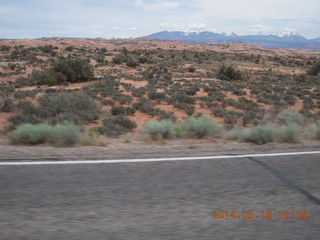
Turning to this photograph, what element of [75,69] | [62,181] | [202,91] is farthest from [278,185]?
[75,69]

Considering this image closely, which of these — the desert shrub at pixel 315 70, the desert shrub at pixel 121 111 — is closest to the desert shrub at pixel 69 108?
the desert shrub at pixel 121 111

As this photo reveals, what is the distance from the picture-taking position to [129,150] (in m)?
6.22

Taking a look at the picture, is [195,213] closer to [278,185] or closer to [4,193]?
[278,185]

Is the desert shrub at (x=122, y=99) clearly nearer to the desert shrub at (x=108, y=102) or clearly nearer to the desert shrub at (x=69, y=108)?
the desert shrub at (x=108, y=102)

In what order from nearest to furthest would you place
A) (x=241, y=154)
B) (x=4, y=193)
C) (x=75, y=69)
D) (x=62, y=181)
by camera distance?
(x=4, y=193)
(x=62, y=181)
(x=241, y=154)
(x=75, y=69)

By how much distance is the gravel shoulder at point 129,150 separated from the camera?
18.5ft

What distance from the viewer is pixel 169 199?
3.95m

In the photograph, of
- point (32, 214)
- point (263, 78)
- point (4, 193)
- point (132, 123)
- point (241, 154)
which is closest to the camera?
point (32, 214)

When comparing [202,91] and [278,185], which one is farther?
[202,91]

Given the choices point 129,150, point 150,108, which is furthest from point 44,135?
point 150,108

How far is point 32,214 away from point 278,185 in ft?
12.0

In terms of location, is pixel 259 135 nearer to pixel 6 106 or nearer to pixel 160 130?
pixel 160 130

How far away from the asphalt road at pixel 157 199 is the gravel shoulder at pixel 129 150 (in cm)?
58

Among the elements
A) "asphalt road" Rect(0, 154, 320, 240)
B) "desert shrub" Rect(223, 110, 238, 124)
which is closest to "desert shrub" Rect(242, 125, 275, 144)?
"asphalt road" Rect(0, 154, 320, 240)
